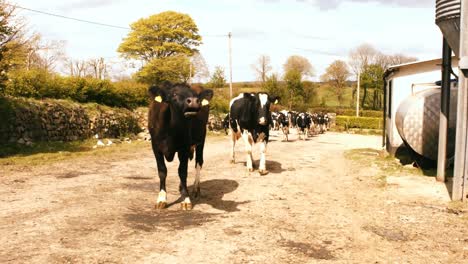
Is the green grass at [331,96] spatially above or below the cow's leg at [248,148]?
above

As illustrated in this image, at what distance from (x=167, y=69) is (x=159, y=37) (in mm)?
8138

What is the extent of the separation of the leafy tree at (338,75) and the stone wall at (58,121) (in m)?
57.1

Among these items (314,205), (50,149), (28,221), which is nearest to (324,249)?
(314,205)

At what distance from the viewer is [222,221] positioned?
22.6ft

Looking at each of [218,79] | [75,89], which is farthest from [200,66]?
[75,89]

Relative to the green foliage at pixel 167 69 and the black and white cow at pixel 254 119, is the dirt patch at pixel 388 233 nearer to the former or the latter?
the black and white cow at pixel 254 119

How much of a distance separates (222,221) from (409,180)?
6449 millimetres

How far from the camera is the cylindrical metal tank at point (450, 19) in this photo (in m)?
8.92

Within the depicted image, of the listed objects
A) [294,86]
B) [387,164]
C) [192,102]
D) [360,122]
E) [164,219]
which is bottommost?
[360,122]

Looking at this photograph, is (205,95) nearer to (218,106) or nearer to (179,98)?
(179,98)

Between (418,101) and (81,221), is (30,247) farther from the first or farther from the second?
(418,101)

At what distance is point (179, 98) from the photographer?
23.3 ft

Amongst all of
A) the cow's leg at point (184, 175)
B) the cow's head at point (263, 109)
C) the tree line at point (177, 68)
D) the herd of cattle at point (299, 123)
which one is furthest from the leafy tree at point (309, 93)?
the cow's leg at point (184, 175)

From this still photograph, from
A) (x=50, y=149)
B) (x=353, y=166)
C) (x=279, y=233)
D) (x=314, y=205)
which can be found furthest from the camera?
(x=50, y=149)
